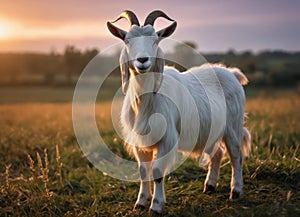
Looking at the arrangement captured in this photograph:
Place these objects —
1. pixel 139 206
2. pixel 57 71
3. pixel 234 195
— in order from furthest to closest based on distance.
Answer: pixel 57 71 → pixel 234 195 → pixel 139 206

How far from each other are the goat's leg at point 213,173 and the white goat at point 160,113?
0.02 meters

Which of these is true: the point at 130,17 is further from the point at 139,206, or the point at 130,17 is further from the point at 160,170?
the point at 139,206

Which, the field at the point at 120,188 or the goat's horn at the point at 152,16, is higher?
the goat's horn at the point at 152,16

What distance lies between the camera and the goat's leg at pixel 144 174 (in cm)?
571

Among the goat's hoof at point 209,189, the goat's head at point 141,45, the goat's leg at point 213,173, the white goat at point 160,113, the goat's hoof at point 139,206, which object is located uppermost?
the goat's head at point 141,45

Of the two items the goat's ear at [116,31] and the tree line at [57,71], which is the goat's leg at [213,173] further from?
the tree line at [57,71]

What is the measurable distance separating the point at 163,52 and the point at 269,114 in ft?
25.7

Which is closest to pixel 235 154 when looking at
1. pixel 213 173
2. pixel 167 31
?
pixel 213 173

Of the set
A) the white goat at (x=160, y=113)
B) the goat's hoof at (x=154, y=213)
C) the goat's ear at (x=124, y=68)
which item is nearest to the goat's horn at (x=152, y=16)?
the white goat at (x=160, y=113)

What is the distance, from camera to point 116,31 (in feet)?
17.9

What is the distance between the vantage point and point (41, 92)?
4197 centimetres

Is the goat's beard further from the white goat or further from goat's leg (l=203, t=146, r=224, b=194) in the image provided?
goat's leg (l=203, t=146, r=224, b=194)

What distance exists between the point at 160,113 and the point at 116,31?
1247 millimetres

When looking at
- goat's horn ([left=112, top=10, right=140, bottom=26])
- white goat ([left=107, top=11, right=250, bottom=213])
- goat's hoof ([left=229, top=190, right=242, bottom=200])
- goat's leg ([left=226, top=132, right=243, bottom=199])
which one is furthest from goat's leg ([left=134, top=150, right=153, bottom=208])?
goat's horn ([left=112, top=10, right=140, bottom=26])
